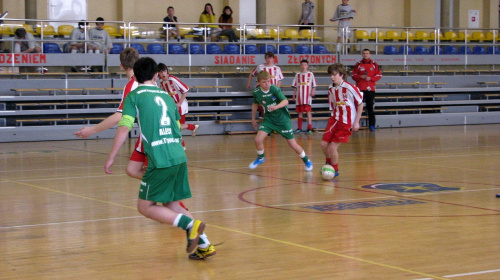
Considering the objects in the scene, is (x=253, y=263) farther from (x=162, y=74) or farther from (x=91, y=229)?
(x=162, y=74)

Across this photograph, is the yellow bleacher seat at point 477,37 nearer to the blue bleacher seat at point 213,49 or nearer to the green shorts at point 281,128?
the blue bleacher seat at point 213,49

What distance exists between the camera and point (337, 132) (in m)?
10.8

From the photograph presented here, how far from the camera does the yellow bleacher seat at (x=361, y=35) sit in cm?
2361

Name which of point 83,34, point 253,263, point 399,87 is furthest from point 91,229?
point 399,87

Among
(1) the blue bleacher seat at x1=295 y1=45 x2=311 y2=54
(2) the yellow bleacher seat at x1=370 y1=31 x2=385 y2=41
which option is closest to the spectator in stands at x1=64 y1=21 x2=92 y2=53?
(1) the blue bleacher seat at x1=295 y1=45 x2=311 y2=54

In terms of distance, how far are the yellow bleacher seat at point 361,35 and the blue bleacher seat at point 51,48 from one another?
9.61 meters

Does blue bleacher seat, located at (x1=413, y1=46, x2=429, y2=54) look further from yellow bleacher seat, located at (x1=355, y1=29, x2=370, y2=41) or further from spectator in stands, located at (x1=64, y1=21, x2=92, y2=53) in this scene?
spectator in stands, located at (x1=64, y1=21, x2=92, y2=53)

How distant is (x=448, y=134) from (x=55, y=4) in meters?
13.2

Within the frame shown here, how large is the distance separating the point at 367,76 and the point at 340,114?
10001 mm

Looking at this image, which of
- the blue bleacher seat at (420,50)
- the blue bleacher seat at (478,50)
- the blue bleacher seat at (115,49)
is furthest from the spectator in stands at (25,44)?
the blue bleacher seat at (478,50)

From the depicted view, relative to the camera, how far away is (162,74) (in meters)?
13.7

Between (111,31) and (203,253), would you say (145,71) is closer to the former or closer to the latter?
(203,253)

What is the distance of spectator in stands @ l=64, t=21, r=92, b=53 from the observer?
19.2 m

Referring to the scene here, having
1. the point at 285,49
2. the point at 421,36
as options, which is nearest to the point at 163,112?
the point at 285,49
